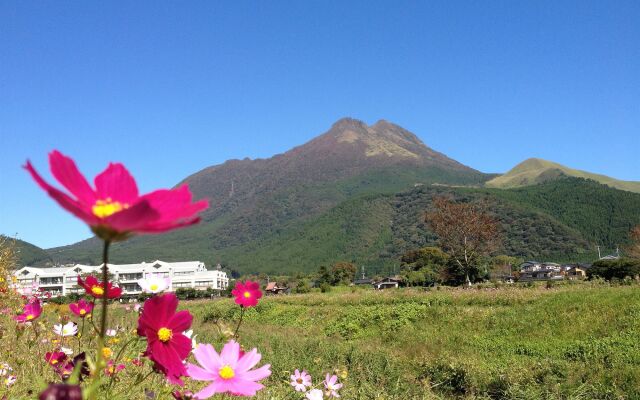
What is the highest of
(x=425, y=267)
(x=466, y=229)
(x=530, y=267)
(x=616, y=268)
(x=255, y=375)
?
(x=466, y=229)

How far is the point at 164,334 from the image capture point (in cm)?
84

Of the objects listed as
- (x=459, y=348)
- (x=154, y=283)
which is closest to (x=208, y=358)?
(x=154, y=283)

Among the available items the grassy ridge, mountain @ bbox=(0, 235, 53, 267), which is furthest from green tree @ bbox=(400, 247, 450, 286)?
mountain @ bbox=(0, 235, 53, 267)

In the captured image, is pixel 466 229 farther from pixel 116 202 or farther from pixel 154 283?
pixel 116 202

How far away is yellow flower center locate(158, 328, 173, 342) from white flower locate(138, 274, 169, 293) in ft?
1.39

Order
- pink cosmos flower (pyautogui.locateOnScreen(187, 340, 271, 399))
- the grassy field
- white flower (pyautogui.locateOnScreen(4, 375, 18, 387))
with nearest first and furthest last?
pink cosmos flower (pyautogui.locateOnScreen(187, 340, 271, 399)) → white flower (pyautogui.locateOnScreen(4, 375, 18, 387)) → the grassy field

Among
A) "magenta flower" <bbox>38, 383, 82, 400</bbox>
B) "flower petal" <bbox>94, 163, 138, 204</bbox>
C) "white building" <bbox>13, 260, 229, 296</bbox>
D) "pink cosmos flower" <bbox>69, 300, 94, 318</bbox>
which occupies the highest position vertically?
"flower petal" <bbox>94, 163, 138, 204</bbox>

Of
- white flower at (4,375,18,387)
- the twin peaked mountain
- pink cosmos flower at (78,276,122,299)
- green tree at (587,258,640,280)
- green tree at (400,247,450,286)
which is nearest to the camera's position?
pink cosmos flower at (78,276,122,299)

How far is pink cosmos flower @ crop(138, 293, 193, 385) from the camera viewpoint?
821 millimetres

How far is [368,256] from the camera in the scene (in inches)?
4124

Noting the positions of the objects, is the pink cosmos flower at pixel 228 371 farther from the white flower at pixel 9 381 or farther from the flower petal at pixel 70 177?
the white flower at pixel 9 381

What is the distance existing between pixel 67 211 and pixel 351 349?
7340mm

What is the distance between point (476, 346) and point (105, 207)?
386 inches

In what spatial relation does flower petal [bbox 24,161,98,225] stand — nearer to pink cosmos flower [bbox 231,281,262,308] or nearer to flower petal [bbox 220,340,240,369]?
flower petal [bbox 220,340,240,369]
